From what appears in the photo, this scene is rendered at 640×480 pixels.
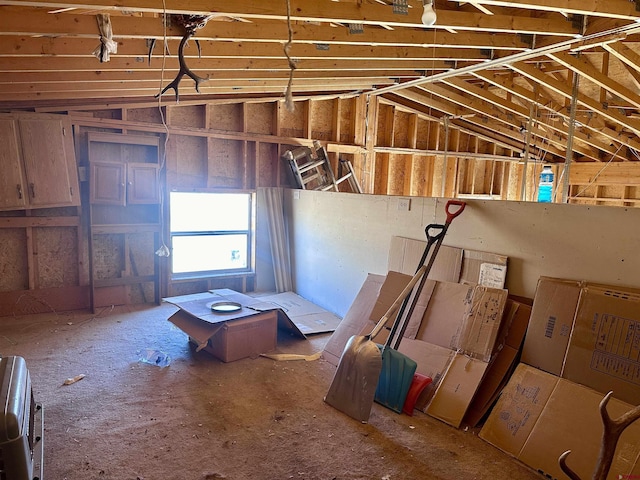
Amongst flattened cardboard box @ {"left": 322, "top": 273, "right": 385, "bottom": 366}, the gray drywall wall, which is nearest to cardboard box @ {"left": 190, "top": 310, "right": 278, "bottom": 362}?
flattened cardboard box @ {"left": 322, "top": 273, "right": 385, "bottom": 366}

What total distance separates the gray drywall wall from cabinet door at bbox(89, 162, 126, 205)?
218 cm

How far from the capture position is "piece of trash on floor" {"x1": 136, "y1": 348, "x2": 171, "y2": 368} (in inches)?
145

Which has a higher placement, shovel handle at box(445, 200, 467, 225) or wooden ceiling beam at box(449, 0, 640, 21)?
wooden ceiling beam at box(449, 0, 640, 21)

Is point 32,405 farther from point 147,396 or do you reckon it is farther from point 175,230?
point 175,230

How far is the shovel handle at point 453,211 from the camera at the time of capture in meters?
3.35

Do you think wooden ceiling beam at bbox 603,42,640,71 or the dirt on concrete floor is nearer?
the dirt on concrete floor

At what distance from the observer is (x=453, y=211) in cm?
361

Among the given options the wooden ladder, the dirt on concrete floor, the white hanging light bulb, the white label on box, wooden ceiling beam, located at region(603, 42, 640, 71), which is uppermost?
wooden ceiling beam, located at region(603, 42, 640, 71)

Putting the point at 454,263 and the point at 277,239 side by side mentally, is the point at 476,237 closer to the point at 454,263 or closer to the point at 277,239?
the point at 454,263

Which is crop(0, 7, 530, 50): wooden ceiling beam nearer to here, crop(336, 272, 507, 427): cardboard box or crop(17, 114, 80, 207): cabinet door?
crop(336, 272, 507, 427): cardboard box

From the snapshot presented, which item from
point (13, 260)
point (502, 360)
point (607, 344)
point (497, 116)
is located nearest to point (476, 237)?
point (502, 360)

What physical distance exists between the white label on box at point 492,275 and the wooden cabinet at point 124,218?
380 centimetres

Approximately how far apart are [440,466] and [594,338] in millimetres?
1211

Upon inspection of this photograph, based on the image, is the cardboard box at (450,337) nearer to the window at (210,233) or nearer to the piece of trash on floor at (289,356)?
the piece of trash on floor at (289,356)
